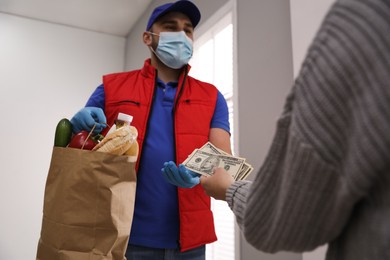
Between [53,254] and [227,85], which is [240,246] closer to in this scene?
[53,254]

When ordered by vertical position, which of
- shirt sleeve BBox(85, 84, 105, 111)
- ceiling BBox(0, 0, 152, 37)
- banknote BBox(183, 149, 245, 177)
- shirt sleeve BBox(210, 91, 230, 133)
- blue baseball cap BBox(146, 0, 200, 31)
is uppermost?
ceiling BBox(0, 0, 152, 37)

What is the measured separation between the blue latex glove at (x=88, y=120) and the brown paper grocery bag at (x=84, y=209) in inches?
6.7

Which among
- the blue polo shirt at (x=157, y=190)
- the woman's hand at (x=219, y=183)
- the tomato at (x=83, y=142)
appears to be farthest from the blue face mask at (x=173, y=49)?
the woman's hand at (x=219, y=183)

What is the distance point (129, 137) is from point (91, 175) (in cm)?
16

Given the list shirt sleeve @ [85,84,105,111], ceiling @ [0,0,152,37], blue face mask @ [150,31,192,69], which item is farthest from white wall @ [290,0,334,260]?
ceiling @ [0,0,152,37]

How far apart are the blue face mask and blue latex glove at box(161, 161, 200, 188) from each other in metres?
0.58

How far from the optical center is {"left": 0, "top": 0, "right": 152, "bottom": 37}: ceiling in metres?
3.39

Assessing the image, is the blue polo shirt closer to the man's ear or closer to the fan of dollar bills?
the fan of dollar bills

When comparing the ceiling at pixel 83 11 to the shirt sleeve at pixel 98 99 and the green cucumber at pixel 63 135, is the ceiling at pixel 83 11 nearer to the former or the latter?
the shirt sleeve at pixel 98 99

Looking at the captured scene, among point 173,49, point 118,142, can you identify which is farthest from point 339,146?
point 173,49

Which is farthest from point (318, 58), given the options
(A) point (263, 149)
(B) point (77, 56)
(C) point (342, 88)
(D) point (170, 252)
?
(B) point (77, 56)

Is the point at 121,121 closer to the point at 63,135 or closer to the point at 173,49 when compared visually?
the point at 63,135

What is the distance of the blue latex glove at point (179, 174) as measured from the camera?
102 centimetres

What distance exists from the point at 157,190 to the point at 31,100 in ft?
9.93
